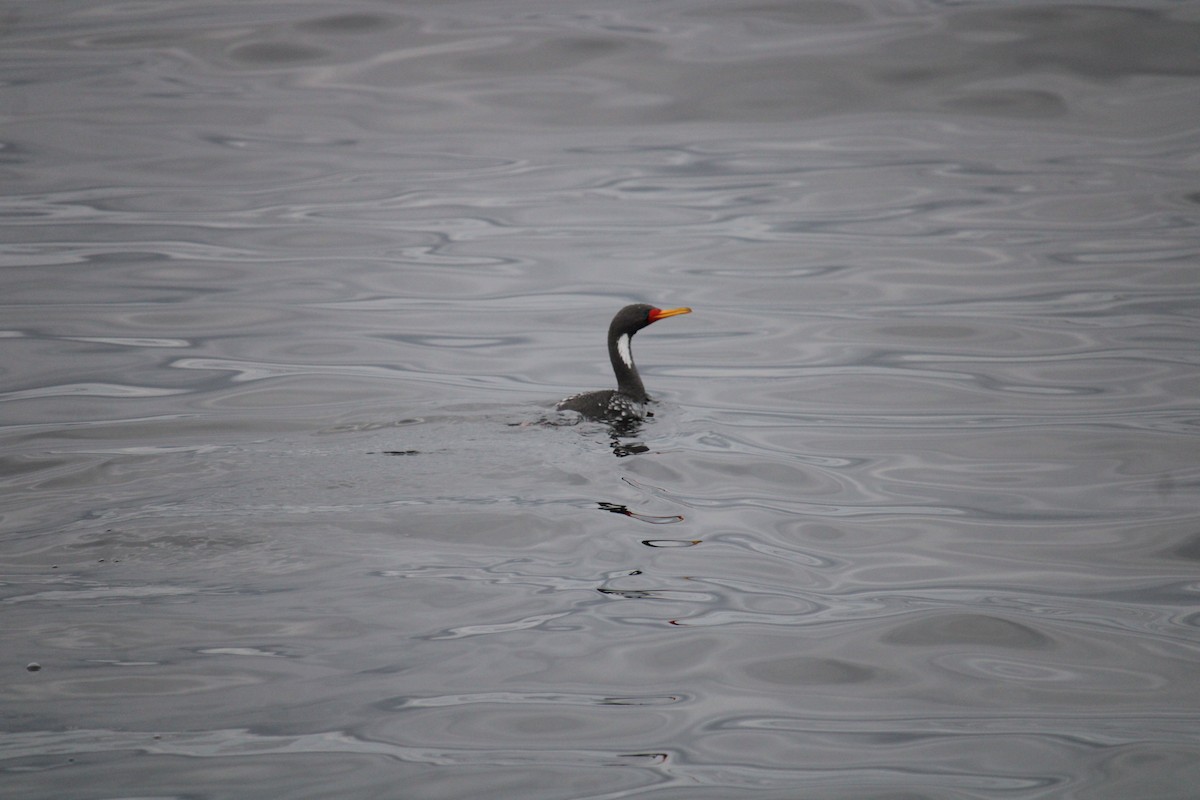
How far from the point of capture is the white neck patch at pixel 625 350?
1189 centimetres

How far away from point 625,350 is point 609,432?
140 centimetres

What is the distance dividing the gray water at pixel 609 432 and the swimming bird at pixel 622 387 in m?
0.30

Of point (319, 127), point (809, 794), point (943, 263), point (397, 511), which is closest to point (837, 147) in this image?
point (943, 263)

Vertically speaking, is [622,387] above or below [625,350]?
below

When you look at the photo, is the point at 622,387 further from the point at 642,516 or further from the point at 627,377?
the point at 642,516

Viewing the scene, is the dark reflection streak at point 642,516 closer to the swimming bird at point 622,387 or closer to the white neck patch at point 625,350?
the swimming bird at point 622,387

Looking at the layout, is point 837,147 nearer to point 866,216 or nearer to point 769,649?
point 866,216

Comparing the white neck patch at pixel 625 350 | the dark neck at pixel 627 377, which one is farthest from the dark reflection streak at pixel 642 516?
the white neck patch at pixel 625 350

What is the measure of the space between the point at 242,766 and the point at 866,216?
702 inches

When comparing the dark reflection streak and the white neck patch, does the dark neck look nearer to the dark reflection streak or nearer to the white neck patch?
the white neck patch

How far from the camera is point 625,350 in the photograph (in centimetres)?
1193

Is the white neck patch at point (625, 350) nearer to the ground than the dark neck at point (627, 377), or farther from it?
farther from it

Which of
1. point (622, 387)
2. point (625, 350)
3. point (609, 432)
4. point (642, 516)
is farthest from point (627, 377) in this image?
point (642, 516)

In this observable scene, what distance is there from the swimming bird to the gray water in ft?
1.00
